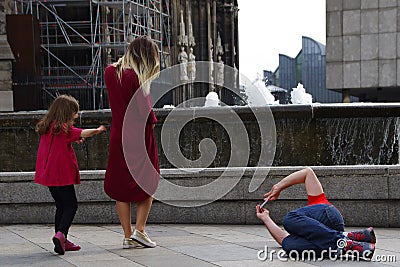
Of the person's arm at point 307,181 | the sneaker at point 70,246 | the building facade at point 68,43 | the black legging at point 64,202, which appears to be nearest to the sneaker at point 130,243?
the sneaker at point 70,246

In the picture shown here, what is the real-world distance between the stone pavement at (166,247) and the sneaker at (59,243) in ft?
0.22

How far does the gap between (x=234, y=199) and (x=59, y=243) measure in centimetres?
302

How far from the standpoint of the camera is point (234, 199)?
10445 millimetres

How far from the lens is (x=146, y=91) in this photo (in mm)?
8078

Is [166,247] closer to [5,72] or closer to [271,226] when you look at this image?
[271,226]

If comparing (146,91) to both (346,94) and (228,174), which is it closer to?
(228,174)

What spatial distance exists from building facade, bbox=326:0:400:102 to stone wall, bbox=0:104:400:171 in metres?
23.9

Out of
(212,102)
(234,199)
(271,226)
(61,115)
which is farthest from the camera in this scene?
(212,102)

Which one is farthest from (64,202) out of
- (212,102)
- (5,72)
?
(212,102)

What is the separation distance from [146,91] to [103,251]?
158 centimetres

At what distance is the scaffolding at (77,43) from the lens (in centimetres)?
3125

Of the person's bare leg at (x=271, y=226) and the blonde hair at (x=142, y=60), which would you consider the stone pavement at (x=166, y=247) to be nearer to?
the person's bare leg at (x=271, y=226)

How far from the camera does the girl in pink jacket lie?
8.21 metres

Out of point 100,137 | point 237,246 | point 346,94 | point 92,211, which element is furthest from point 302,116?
point 346,94
